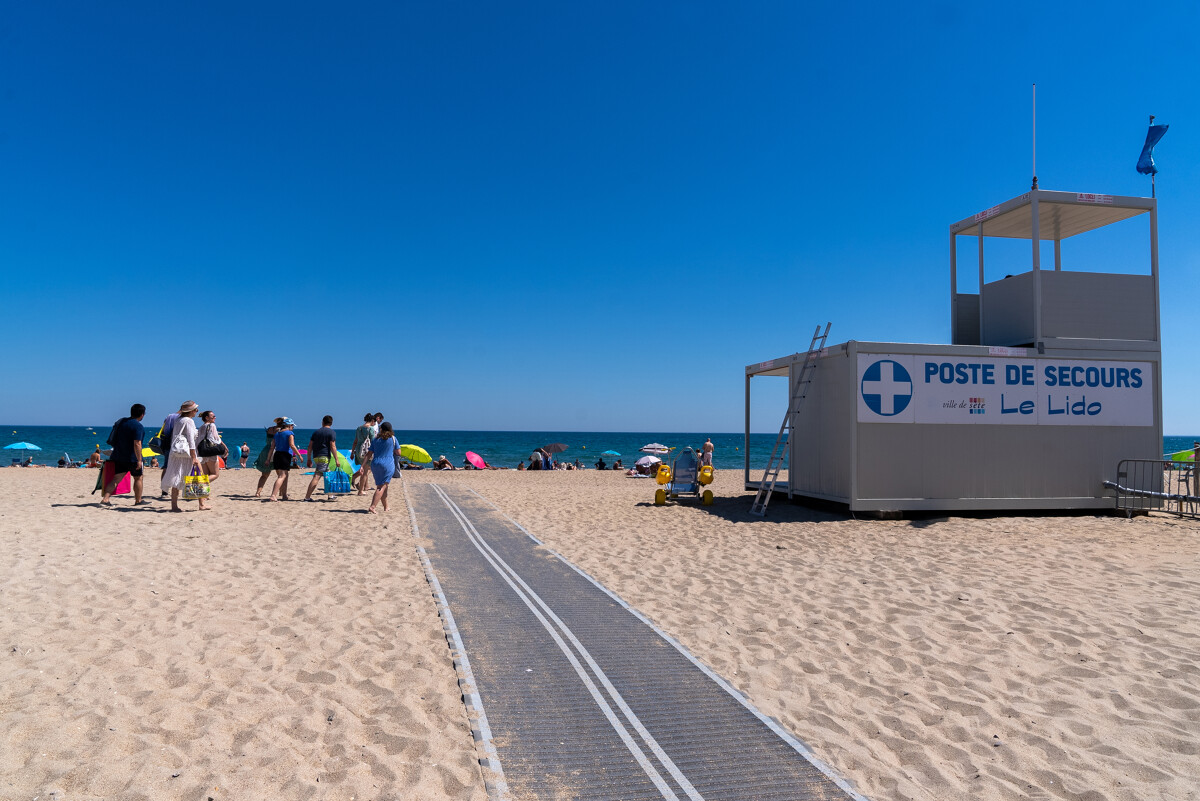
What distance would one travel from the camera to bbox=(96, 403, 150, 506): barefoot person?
11.0 m

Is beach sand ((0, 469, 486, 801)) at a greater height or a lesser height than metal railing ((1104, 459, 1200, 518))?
lesser

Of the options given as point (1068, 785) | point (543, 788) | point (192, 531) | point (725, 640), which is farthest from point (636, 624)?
point (192, 531)

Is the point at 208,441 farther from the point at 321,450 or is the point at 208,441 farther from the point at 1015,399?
the point at 1015,399

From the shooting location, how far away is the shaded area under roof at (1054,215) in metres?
12.2

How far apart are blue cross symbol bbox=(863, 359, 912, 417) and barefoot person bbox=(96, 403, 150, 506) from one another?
11530 mm

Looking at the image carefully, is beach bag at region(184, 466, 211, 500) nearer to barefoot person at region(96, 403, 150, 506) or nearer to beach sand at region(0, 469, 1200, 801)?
barefoot person at region(96, 403, 150, 506)

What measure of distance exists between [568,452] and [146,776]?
68.2 meters

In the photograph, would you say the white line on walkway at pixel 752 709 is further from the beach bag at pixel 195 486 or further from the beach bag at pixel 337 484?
the beach bag at pixel 337 484

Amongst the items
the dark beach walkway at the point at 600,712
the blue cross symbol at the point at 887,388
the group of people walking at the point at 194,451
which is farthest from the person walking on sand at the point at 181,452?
the blue cross symbol at the point at 887,388

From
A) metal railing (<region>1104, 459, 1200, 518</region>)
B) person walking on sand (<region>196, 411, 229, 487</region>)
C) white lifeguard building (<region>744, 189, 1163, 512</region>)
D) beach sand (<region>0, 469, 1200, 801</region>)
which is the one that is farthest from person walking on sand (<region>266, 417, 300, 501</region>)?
metal railing (<region>1104, 459, 1200, 518</region>)

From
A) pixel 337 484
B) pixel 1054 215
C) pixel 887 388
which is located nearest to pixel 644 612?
pixel 887 388

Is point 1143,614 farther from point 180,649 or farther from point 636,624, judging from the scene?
point 180,649

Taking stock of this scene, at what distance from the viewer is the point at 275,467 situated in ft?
42.7

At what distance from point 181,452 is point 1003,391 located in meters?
13.5
